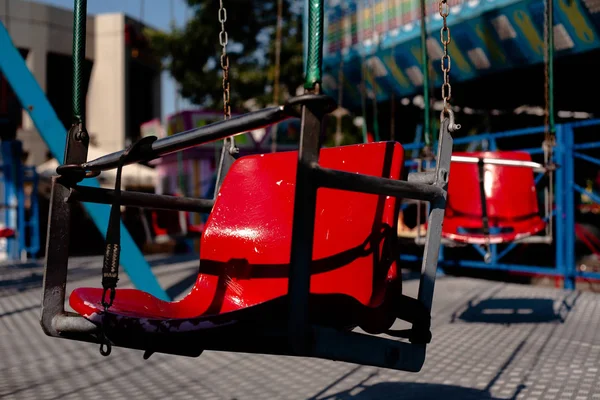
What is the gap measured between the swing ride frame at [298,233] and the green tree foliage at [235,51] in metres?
14.4

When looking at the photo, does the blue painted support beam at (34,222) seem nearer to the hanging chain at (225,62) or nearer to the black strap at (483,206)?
the black strap at (483,206)

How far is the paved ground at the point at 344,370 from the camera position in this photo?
284cm

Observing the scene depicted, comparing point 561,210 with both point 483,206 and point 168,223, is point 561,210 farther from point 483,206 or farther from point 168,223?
point 168,223

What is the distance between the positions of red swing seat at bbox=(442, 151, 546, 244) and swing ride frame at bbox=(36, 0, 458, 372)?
2768 millimetres

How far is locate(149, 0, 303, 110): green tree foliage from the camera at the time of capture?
16250 mm

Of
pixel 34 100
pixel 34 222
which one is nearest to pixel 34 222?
pixel 34 222

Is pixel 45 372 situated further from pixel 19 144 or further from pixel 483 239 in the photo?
pixel 19 144

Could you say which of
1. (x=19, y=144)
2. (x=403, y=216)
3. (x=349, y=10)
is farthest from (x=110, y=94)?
(x=403, y=216)

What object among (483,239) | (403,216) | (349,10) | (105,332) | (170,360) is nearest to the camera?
(105,332)

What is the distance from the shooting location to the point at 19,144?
398 inches

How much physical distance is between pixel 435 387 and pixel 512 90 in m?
8.41

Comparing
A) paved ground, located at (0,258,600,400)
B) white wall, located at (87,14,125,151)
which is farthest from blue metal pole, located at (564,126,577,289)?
white wall, located at (87,14,125,151)

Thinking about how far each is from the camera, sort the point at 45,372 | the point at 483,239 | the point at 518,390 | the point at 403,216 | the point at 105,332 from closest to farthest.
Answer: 1. the point at 105,332
2. the point at 518,390
3. the point at 45,372
4. the point at 483,239
5. the point at 403,216

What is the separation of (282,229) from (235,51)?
1654 centimetres
